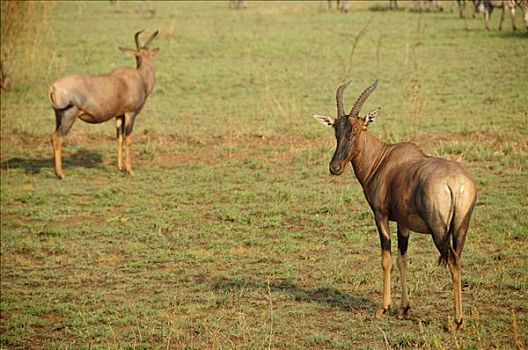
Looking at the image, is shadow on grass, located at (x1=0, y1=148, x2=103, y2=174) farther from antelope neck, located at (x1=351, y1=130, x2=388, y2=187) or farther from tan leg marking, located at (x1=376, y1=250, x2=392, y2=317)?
tan leg marking, located at (x1=376, y1=250, x2=392, y2=317)

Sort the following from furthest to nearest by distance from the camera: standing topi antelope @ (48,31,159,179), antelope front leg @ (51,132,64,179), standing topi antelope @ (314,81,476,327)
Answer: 1. antelope front leg @ (51,132,64,179)
2. standing topi antelope @ (48,31,159,179)
3. standing topi antelope @ (314,81,476,327)

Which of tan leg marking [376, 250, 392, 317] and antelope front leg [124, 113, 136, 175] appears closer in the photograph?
tan leg marking [376, 250, 392, 317]

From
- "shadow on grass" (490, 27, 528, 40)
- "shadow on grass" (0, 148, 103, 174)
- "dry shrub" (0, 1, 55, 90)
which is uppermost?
"shadow on grass" (490, 27, 528, 40)

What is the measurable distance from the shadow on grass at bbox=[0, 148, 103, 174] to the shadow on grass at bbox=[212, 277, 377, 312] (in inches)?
237

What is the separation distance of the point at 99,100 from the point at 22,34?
6.44m

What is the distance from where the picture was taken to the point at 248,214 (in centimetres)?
1046

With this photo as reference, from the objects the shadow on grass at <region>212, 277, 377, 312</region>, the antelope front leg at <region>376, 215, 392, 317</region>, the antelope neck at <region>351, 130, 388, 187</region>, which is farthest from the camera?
the shadow on grass at <region>212, 277, 377, 312</region>

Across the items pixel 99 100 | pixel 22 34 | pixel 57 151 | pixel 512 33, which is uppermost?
pixel 512 33

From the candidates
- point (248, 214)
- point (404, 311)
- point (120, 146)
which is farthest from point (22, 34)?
point (404, 311)

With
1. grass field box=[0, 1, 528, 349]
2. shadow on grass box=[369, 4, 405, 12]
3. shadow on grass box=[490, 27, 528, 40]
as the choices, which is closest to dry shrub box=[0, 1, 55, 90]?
grass field box=[0, 1, 528, 349]

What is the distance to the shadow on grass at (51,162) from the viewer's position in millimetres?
13492

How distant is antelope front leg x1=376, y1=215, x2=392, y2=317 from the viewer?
271 inches

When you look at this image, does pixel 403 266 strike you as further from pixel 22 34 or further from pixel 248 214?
pixel 22 34

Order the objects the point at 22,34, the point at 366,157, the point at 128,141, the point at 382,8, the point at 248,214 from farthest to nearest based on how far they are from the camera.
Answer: the point at 382,8, the point at 22,34, the point at 128,141, the point at 248,214, the point at 366,157
